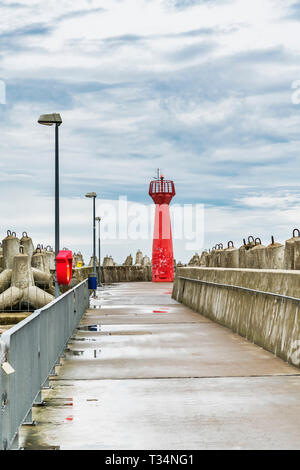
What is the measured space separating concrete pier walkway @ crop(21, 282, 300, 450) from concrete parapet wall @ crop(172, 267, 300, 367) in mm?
316

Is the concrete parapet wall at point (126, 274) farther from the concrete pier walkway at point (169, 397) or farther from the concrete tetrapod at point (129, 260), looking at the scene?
the concrete pier walkway at point (169, 397)

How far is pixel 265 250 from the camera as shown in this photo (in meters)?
21.8

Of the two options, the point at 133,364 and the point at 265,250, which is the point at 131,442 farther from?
the point at 265,250

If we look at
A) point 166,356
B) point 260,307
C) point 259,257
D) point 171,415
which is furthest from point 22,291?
point 171,415

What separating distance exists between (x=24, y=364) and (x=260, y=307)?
7.27 meters

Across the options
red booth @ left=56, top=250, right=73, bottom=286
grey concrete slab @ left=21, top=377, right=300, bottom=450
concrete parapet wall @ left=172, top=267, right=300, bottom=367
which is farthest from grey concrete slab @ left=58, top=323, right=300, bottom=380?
red booth @ left=56, top=250, right=73, bottom=286

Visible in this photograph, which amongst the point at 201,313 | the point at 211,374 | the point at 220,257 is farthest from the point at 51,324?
the point at 220,257

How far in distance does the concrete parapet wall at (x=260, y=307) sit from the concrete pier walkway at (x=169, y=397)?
0.32m

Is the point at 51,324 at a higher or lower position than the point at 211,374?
higher

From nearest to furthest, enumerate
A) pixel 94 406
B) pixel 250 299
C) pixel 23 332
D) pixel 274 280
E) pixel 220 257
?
pixel 23 332 < pixel 94 406 < pixel 274 280 < pixel 250 299 < pixel 220 257

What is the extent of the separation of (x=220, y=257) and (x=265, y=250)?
9557 mm

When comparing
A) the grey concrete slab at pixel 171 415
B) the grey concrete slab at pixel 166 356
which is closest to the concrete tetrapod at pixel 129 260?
the grey concrete slab at pixel 166 356

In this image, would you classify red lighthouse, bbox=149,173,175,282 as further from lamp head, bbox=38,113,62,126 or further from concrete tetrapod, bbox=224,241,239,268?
lamp head, bbox=38,113,62,126
